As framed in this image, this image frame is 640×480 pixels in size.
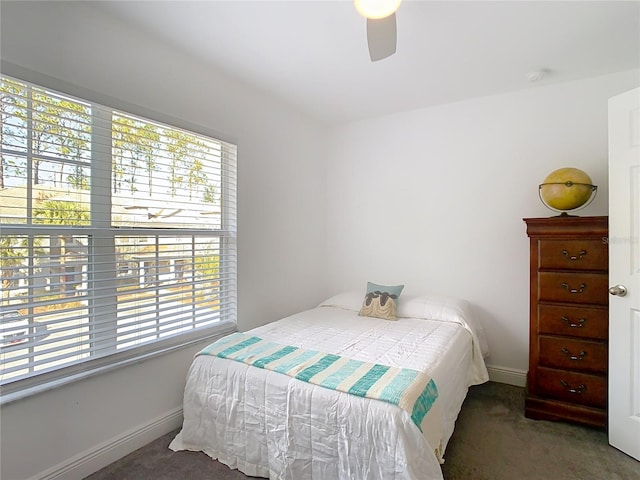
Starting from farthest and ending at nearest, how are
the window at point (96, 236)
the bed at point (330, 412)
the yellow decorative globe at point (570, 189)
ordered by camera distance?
1. the yellow decorative globe at point (570, 189)
2. the window at point (96, 236)
3. the bed at point (330, 412)

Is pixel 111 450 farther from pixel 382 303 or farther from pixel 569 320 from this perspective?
pixel 569 320

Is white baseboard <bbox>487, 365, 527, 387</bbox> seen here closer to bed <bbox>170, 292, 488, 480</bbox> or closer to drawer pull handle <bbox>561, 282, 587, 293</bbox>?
bed <bbox>170, 292, 488, 480</bbox>

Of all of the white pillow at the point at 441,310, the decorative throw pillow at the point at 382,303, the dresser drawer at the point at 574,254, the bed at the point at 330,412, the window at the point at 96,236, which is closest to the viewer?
the bed at the point at 330,412

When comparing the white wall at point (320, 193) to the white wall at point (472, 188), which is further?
the white wall at point (472, 188)

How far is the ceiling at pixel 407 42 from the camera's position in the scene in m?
1.82

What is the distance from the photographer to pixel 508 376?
2840 mm

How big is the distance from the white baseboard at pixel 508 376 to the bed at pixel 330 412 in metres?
0.59

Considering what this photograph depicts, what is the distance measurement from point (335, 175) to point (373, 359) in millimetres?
2350

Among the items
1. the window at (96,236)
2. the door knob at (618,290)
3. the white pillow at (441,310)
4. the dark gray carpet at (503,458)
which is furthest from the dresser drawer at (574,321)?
the window at (96,236)

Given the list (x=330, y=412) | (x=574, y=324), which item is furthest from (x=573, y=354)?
(x=330, y=412)

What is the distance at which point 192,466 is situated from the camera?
6.02ft

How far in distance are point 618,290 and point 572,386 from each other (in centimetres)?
72

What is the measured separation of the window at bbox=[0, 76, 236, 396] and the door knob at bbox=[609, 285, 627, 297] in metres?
2.54

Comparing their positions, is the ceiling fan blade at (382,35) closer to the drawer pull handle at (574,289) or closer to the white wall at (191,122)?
the white wall at (191,122)
